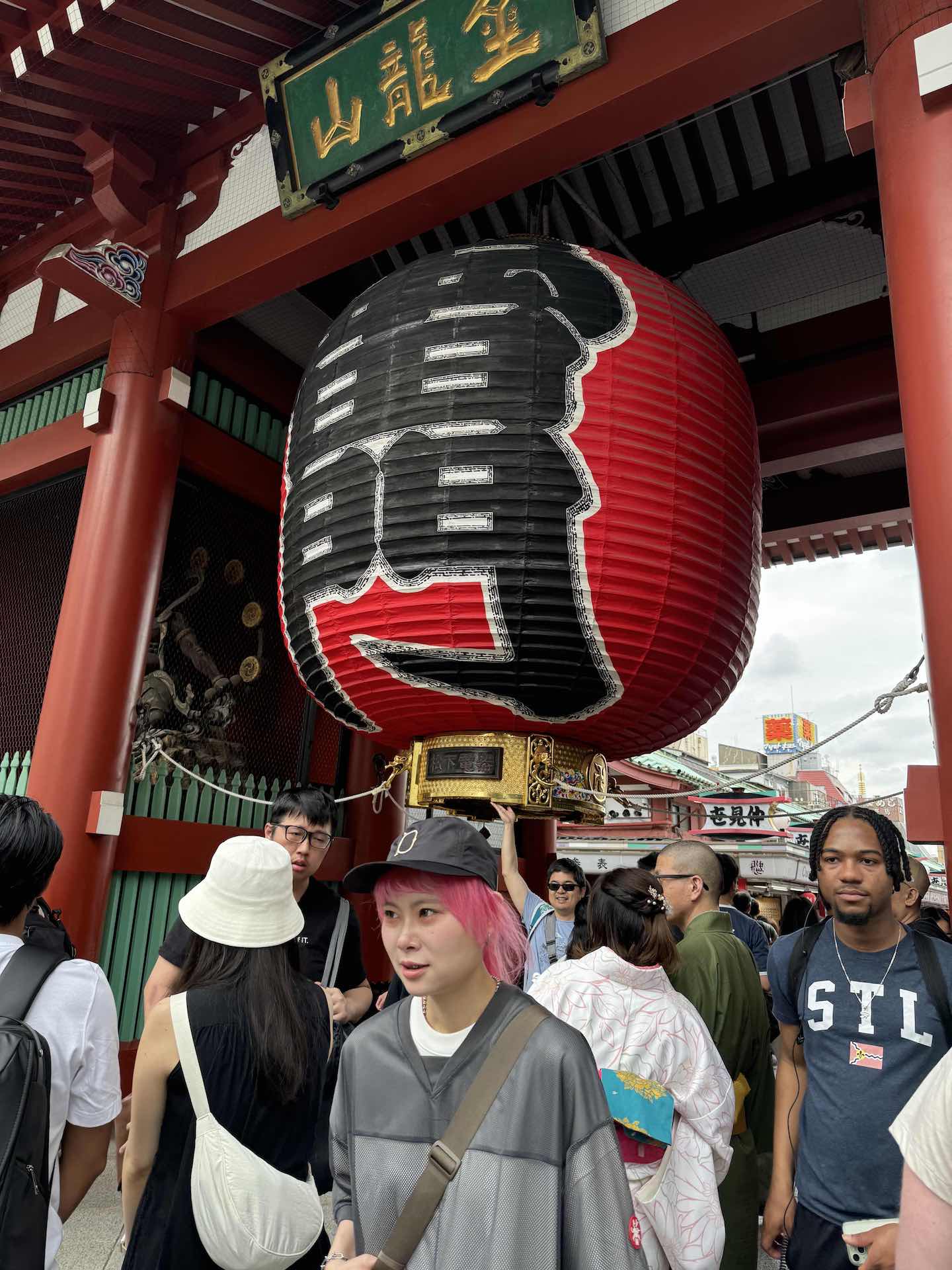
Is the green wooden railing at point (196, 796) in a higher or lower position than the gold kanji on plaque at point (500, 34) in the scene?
lower

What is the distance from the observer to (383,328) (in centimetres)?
333

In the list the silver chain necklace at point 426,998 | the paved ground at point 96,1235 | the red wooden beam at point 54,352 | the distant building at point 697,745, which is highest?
the distant building at point 697,745

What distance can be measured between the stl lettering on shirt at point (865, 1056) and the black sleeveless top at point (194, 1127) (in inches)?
48.3

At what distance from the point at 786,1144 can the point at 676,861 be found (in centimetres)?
94

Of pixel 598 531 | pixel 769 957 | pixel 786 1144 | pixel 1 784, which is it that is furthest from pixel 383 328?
pixel 1 784

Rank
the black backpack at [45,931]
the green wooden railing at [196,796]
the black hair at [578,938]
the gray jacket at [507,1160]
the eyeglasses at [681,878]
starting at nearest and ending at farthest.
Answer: the gray jacket at [507,1160] < the black backpack at [45,931] < the black hair at [578,938] < the eyeglasses at [681,878] < the green wooden railing at [196,796]

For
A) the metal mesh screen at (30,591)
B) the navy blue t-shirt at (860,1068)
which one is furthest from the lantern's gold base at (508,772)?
the metal mesh screen at (30,591)

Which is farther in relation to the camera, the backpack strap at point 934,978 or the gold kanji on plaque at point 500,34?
the gold kanji on plaque at point 500,34

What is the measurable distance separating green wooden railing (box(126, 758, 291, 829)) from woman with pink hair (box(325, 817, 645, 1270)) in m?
3.50

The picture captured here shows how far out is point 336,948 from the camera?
2842mm

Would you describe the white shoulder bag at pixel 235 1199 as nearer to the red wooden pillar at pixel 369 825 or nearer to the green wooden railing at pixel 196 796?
the green wooden railing at pixel 196 796

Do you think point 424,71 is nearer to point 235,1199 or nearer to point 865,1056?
point 865,1056

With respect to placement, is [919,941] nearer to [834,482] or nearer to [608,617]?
[608,617]

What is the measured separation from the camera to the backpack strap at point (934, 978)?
1.98 m
